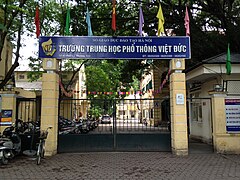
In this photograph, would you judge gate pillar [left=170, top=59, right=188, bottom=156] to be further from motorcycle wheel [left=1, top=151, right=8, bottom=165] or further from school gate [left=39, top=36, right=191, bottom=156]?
motorcycle wheel [left=1, top=151, right=8, bottom=165]

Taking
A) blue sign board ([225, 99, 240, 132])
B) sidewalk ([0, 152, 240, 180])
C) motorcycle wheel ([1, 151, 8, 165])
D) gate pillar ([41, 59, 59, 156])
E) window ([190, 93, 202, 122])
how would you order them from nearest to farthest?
sidewalk ([0, 152, 240, 180]) < motorcycle wheel ([1, 151, 8, 165]) < gate pillar ([41, 59, 59, 156]) < blue sign board ([225, 99, 240, 132]) < window ([190, 93, 202, 122])

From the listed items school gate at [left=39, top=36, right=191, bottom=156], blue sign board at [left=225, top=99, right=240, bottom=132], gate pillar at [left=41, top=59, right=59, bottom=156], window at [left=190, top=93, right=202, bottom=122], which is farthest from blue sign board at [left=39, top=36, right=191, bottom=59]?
window at [left=190, top=93, right=202, bottom=122]

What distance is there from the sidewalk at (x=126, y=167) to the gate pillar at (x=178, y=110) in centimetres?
45

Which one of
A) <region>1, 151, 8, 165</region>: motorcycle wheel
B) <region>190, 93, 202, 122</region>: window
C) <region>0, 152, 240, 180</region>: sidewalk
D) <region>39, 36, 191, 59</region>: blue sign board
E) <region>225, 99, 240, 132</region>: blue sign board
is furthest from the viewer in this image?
<region>190, 93, 202, 122</region>: window

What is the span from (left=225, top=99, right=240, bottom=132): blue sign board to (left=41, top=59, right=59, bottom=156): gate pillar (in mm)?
6939

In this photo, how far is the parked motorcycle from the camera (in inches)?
288

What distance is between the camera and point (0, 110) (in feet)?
29.2

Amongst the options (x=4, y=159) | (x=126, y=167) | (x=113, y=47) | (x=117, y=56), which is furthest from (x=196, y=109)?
(x=4, y=159)

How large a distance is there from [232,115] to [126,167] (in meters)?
5.16

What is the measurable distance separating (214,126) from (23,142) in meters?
7.66

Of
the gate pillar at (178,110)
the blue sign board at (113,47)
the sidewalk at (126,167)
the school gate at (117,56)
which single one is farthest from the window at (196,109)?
the blue sign board at (113,47)

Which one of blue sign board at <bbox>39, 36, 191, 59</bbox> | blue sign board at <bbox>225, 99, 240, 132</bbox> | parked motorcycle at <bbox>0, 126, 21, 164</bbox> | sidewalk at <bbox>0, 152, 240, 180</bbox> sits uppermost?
blue sign board at <bbox>39, 36, 191, 59</bbox>

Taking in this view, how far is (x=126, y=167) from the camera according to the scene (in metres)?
6.93

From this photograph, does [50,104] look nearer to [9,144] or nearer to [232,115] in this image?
[9,144]
